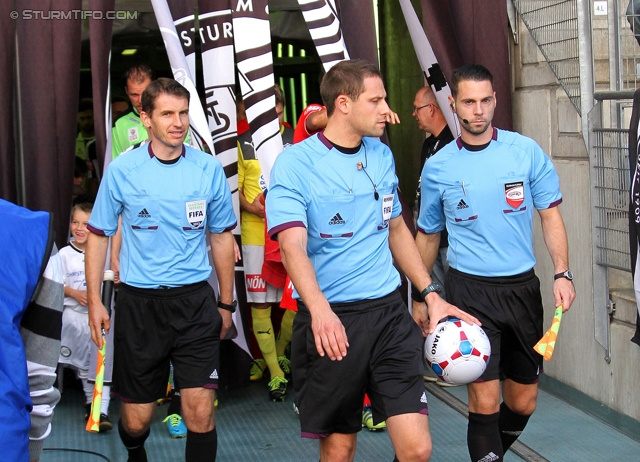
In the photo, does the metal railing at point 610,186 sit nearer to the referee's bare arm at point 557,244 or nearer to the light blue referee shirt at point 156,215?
the referee's bare arm at point 557,244

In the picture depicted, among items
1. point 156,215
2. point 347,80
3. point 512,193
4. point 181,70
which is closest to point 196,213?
point 156,215

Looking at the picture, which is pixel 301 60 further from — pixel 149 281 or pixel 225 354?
pixel 149 281

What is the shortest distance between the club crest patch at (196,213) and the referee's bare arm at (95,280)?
0.43 metres

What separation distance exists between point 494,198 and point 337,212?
981 mm

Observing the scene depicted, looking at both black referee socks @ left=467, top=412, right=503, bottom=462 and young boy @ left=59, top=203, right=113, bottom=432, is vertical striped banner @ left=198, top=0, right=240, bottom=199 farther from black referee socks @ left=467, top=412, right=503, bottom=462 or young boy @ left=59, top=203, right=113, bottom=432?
black referee socks @ left=467, top=412, right=503, bottom=462

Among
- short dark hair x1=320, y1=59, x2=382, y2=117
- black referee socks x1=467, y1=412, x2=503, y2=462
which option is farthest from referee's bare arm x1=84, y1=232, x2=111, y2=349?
black referee socks x1=467, y1=412, x2=503, y2=462

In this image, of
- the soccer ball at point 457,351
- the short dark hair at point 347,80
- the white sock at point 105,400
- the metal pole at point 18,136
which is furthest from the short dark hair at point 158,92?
the white sock at point 105,400

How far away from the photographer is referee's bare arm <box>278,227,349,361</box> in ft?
10.8

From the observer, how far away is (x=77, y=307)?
19.8 ft

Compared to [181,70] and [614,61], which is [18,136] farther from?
[614,61]

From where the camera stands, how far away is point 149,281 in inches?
178

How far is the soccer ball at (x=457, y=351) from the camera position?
3.81 meters

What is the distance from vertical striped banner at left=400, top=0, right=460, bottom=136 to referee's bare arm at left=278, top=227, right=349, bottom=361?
275 centimetres

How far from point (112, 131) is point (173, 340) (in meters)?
1.98
